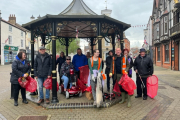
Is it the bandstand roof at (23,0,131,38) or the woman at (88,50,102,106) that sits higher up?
the bandstand roof at (23,0,131,38)

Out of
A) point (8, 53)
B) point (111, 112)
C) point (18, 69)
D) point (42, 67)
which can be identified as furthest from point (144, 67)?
point (8, 53)

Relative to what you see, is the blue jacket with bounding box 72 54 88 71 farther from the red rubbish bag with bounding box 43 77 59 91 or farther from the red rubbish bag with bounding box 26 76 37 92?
the red rubbish bag with bounding box 26 76 37 92

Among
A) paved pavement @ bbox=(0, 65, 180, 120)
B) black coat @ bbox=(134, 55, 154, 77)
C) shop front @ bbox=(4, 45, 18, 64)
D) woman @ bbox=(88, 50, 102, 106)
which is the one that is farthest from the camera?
shop front @ bbox=(4, 45, 18, 64)

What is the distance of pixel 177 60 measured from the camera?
52.7 feet

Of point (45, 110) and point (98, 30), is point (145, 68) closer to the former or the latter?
Result: point (98, 30)

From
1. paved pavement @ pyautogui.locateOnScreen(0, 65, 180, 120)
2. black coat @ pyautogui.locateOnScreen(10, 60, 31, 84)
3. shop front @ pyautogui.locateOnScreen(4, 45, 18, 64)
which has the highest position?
shop front @ pyautogui.locateOnScreen(4, 45, 18, 64)

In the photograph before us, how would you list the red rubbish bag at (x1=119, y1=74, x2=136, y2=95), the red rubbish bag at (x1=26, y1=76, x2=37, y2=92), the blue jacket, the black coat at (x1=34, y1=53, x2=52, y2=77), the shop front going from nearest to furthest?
the red rubbish bag at (x1=119, y1=74, x2=136, y2=95) → the black coat at (x1=34, y1=53, x2=52, y2=77) → the red rubbish bag at (x1=26, y1=76, x2=37, y2=92) → the blue jacket → the shop front

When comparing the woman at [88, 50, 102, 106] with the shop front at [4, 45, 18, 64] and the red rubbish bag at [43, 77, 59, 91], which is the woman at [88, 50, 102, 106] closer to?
the red rubbish bag at [43, 77, 59, 91]

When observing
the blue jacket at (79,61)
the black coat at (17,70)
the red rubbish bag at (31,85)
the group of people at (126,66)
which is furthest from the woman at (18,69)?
the group of people at (126,66)

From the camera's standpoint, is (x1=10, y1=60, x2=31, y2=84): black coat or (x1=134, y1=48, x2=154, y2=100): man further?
(x1=134, y1=48, x2=154, y2=100): man

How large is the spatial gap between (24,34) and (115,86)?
35971mm

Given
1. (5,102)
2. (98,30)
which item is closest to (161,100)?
(98,30)

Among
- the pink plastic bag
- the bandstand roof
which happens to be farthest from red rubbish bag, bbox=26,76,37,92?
the pink plastic bag

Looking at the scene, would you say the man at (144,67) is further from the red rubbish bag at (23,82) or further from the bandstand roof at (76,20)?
the red rubbish bag at (23,82)
